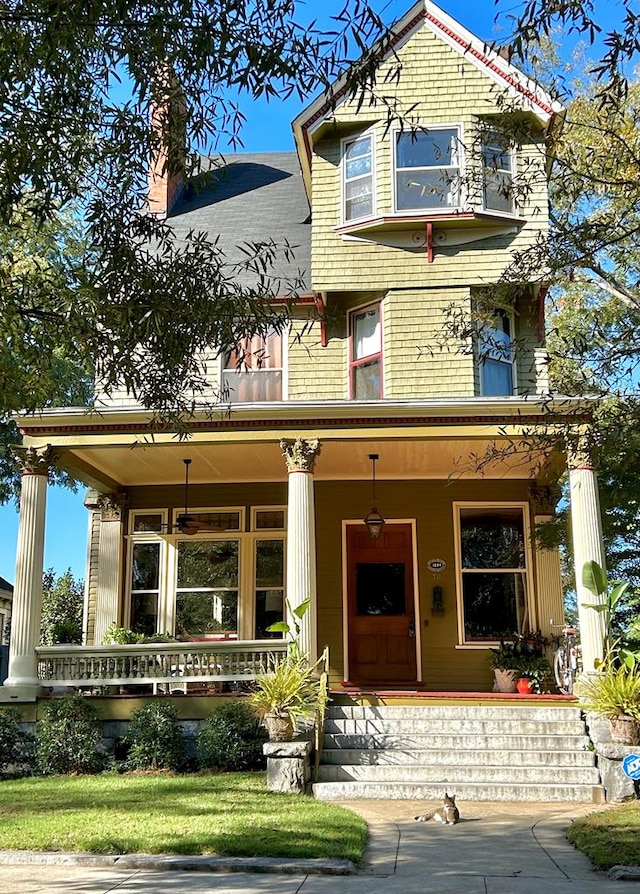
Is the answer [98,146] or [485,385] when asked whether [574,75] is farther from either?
[98,146]

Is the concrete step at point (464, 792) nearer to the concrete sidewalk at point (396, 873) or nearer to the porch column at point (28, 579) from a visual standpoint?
the concrete sidewalk at point (396, 873)

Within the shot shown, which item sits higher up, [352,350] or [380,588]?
[352,350]

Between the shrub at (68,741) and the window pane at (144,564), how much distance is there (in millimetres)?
3714

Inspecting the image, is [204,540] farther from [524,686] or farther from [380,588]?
[524,686]

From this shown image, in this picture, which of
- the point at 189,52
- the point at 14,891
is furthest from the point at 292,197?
the point at 14,891

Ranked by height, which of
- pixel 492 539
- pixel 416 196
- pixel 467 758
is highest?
pixel 416 196

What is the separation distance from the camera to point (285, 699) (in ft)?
31.2

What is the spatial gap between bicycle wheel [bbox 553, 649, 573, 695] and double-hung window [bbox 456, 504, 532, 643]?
4.40 feet

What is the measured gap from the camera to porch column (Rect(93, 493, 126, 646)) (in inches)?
559

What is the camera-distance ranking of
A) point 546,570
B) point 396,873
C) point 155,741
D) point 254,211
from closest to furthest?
point 396,873
point 155,741
point 546,570
point 254,211

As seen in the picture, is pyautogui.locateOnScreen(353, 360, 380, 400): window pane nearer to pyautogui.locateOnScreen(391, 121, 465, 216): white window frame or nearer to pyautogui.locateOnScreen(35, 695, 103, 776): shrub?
pyautogui.locateOnScreen(391, 121, 465, 216): white window frame

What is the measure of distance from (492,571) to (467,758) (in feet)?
14.8

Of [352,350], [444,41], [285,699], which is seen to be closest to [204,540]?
[352,350]

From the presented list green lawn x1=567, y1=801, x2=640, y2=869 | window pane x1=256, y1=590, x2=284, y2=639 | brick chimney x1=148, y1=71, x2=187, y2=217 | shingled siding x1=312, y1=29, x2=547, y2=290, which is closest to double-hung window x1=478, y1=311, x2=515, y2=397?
shingled siding x1=312, y1=29, x2=547, y2=290
